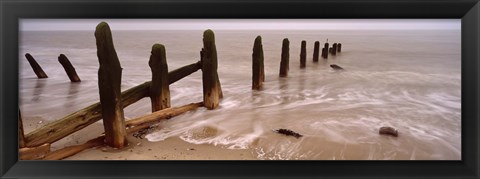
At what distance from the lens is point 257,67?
124 inches

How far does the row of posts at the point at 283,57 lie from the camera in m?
2.67

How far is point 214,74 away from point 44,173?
1327mm

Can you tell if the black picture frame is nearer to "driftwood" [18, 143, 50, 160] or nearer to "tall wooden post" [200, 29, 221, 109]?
"driftwood" [18, 143, 50, 160]

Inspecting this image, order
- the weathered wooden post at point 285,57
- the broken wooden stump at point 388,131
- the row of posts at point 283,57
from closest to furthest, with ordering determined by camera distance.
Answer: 1. the broken wooden stump at point 388,131
2. the row of posts at point 283,57
3. the weathered wooden post at point 285,57

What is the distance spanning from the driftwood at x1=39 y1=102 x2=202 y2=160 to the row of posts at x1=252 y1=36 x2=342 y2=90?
1.69 feet

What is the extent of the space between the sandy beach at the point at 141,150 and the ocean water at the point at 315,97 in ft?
0.19

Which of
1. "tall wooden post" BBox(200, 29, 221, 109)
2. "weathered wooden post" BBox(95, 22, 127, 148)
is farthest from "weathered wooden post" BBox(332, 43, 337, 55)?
"weathered wooden post" BBox(95, 22, 127, 148)

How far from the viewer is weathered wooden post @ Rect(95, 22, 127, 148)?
84.0 inches

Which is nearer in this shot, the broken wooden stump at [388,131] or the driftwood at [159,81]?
the broken wooden stump at [388,131]

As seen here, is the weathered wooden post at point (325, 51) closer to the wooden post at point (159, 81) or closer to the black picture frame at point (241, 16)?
the black picture frame at point (241, 16)

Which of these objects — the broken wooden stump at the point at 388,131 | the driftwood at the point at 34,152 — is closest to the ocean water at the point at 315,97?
the broken wooden stump at the point at 388,131

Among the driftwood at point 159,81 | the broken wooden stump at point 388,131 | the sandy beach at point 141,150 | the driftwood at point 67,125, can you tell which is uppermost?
the driftwood at point 159,81

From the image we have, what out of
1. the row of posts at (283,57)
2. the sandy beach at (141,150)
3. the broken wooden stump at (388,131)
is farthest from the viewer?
the row of posts at (283,57)

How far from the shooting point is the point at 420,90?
2422mm
